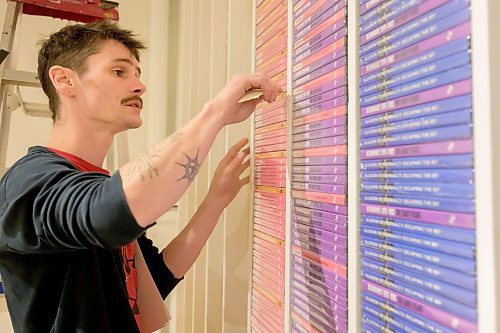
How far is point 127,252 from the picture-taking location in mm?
1113

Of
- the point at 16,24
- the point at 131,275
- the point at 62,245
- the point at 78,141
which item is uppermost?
the point at 16,24

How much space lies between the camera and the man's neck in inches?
42.1

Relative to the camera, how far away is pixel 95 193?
2.31 feet

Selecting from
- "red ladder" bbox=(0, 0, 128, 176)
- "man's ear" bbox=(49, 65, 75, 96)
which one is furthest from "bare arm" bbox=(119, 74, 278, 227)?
"red ladder" bbox=(0, 0, 128, 176)

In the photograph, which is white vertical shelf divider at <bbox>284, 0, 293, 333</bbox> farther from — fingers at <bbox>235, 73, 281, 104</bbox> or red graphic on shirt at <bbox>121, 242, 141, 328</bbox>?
red graphic on shirt at <bbox>121, 242, 141, 328</bbox>

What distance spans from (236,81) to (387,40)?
0.35 m

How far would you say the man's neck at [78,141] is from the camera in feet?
3.51

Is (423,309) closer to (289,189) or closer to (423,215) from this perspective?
(423,215)

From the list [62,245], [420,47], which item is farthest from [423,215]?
[62,245]

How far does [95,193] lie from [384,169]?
0.45 m

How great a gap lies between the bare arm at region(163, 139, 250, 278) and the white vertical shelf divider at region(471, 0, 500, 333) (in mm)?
811

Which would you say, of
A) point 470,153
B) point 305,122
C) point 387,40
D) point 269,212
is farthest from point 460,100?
point 269,212

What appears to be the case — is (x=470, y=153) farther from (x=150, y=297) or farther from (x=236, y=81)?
(x=150, y=297)

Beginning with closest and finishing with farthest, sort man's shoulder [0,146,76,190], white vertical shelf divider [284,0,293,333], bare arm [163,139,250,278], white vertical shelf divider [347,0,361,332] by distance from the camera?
white vertical shelf divider [347,0,361,332] < man's shoulder [0,146,76,190] < white vertical shelf divider [284,0,293,333] < bare arm [163,139,250,278]
